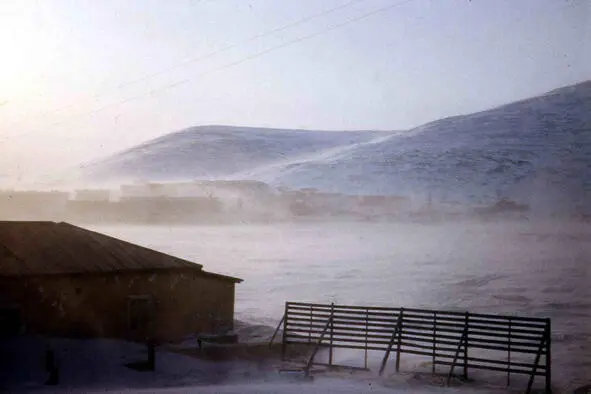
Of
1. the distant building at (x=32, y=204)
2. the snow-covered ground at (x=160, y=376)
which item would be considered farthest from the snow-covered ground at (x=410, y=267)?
the snow-covered ground at (x=160, y=376)

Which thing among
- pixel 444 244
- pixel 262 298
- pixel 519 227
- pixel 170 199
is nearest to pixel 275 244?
pixel 262 298

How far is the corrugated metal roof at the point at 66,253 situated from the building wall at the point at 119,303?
0.15 metres

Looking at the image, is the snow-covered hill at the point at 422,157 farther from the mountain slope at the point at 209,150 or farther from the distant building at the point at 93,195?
the distant building at the point at 93,195

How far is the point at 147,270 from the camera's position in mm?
10719

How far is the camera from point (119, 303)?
412 inches

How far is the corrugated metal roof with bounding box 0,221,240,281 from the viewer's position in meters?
9.83

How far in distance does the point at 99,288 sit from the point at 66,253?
78cm

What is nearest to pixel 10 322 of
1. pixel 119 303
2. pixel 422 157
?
pixel 119 303

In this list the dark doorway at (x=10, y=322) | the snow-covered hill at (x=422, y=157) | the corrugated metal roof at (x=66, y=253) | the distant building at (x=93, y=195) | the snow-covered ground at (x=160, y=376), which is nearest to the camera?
the snow-covered ground at (x=160, y=376)

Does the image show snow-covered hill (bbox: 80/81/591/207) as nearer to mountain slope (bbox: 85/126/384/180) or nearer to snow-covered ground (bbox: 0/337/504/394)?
mountain slope (bbox: 85/126/384/180)

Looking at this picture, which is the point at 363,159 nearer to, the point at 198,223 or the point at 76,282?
the point at 198,223

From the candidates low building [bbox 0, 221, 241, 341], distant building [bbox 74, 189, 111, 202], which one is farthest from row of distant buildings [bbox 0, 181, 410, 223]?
low building [bbox 0, 221, 241, 341]

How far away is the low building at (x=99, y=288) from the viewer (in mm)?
9617

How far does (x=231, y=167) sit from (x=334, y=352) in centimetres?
362
